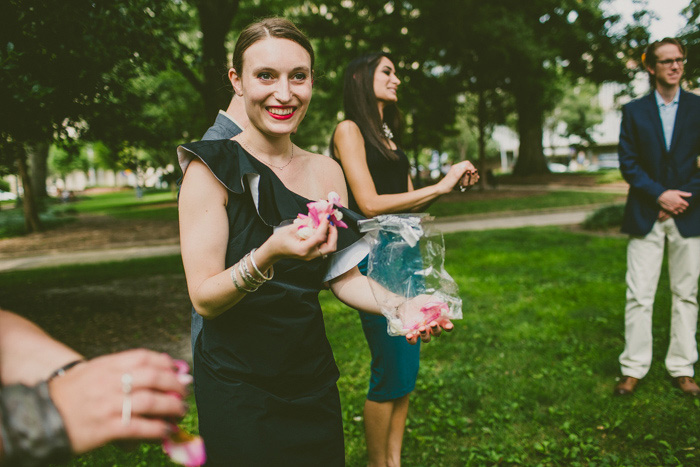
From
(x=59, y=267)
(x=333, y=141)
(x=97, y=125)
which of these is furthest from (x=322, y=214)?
(x=59, y=267)

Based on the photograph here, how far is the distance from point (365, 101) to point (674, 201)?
8.34ft

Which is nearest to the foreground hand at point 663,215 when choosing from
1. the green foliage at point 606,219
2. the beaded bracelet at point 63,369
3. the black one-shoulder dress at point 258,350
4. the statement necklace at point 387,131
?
the statement necklace at point 387,131

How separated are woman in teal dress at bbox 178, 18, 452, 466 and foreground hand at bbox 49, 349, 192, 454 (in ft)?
2.13

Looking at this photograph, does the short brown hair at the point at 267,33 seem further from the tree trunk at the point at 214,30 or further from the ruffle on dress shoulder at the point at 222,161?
the tree trunk at the point at 214,30

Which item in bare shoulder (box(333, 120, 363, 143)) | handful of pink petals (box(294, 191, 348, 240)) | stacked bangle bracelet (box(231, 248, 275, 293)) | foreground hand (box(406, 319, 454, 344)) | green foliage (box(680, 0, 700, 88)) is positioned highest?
green foliage (box(680, 0, 700, 88))

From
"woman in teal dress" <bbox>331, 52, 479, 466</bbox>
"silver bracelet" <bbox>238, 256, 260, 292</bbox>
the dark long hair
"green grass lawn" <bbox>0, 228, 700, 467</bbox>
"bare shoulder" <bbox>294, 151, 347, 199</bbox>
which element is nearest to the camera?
"silver bracelet" <bbox>238, 256, 260, 292</bbox>

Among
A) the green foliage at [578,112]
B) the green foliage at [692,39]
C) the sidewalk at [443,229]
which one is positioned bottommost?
the sidewalk at [443,229]

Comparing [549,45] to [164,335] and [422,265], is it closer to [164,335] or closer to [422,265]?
[164,335]

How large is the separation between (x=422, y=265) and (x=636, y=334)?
2954mm

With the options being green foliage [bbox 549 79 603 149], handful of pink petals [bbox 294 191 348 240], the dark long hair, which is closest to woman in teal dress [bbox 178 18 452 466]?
handful of pink petals [bbox 294 191 348 240]

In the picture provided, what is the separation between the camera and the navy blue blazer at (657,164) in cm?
394

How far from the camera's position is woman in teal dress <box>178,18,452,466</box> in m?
1.62

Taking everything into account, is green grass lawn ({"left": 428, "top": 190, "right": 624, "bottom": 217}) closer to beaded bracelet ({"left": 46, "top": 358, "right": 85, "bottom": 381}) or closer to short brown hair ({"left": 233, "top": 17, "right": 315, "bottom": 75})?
short brown hair ({"left": 233, "top": 17, "right": 315, "bottom": 75})

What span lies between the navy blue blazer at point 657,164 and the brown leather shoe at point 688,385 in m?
1.12
